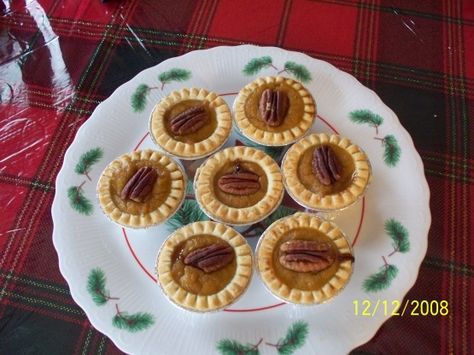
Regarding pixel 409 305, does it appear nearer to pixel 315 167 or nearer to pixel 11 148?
pixel 315 167

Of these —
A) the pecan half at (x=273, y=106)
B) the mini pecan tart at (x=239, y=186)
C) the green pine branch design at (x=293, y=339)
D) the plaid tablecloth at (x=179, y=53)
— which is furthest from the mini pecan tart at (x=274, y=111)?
the green pine branch design at (x=293, y=339)

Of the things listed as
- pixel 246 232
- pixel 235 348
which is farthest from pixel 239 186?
pixel 235 348

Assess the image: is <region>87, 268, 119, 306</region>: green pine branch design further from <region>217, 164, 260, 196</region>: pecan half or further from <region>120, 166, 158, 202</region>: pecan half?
<region>217, 164, 260, 196</region>: pecan half

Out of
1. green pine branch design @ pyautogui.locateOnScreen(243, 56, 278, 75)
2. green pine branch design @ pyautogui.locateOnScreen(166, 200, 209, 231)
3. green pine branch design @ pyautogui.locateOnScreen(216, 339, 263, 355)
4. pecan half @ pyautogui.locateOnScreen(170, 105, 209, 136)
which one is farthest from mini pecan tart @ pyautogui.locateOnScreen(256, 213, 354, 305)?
green pine branch design @ pyautogui.locateOnScreen(243, 56, 278, 75)

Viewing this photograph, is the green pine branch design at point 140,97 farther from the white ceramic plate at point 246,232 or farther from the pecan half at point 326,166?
the pecan half at point 326,166

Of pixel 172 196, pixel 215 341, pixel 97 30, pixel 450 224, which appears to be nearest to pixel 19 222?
pixel 172 196

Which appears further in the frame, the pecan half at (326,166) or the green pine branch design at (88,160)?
the green pine branch design at (88,160)

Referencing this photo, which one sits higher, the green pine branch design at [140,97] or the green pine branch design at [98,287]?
the green pine branch design at [140,97]

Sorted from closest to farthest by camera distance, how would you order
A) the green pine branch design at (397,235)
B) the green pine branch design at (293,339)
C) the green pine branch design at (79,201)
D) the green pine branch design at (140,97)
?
the green pine branch design at (293,339) < the green pine branch design at (397,235) < the green pine branch design at (79,201) < the green pine branch design at (140,97)
